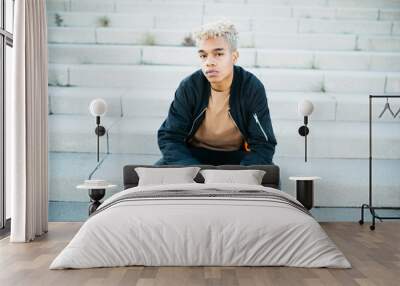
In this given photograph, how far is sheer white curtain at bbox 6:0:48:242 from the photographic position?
18.0ft

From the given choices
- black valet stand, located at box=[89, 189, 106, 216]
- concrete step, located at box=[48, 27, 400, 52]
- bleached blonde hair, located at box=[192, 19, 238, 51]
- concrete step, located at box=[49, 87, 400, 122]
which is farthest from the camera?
concrete step, located at box=[48, 27, 400, 52]

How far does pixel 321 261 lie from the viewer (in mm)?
4195

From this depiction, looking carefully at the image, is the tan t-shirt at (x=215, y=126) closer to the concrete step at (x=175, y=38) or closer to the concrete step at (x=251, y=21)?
the concrete step at (x=175, y=38)

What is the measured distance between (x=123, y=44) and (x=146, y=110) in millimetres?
833

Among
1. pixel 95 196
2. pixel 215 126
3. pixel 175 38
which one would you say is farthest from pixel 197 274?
pixel 175 38

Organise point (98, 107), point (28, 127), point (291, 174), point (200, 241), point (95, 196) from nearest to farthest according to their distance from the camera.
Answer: point (200, 241) < point (28, 127) < point (95, 196) < point (98, 107) < point (291, 174)

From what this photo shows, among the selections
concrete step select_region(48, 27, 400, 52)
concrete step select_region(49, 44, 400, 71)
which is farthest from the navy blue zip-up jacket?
concrete step select_region(48, 27, 400, 52)

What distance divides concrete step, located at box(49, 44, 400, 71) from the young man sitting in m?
0.29

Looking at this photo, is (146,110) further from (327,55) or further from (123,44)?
(327,55)

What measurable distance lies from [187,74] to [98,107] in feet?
3.56

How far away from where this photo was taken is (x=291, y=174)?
688cm

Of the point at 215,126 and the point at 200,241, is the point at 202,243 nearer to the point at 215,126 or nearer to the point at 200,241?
the point at 200,241

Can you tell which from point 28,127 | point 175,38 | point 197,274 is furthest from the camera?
point 175,38

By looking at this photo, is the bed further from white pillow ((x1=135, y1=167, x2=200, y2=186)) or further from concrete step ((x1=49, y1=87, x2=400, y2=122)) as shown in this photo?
concrete step ((x1=49, y1=87, x2=400, y2=122))
